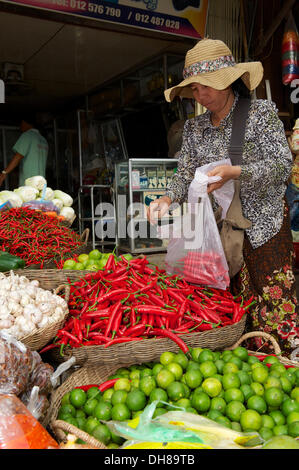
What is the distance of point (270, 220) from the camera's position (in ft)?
8.38

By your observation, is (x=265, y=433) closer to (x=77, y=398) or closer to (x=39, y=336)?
(x=77, y=398)

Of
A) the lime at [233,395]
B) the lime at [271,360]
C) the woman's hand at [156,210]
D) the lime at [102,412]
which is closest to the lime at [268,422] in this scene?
the lime at [233,395]

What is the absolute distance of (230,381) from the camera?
1.68 m

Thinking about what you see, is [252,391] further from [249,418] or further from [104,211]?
[104,211]

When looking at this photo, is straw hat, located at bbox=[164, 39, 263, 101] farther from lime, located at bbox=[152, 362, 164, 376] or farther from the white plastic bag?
lime, located at bbox=[152, 362, 164, 376]

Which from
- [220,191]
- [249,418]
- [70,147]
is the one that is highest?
[70,147]

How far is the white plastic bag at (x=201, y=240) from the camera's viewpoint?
7.89 ft

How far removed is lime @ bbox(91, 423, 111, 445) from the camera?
1.45 metres

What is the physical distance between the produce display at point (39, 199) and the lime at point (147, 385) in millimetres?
2502

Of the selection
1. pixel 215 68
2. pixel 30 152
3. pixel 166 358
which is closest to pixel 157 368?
pixel 166 358

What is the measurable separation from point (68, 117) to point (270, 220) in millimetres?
8815

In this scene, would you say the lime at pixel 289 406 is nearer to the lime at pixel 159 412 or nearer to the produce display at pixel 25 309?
the lime at pixel 159 412

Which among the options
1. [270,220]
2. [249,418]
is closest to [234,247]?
[270,220]

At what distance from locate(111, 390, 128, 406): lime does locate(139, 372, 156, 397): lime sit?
7 cm
